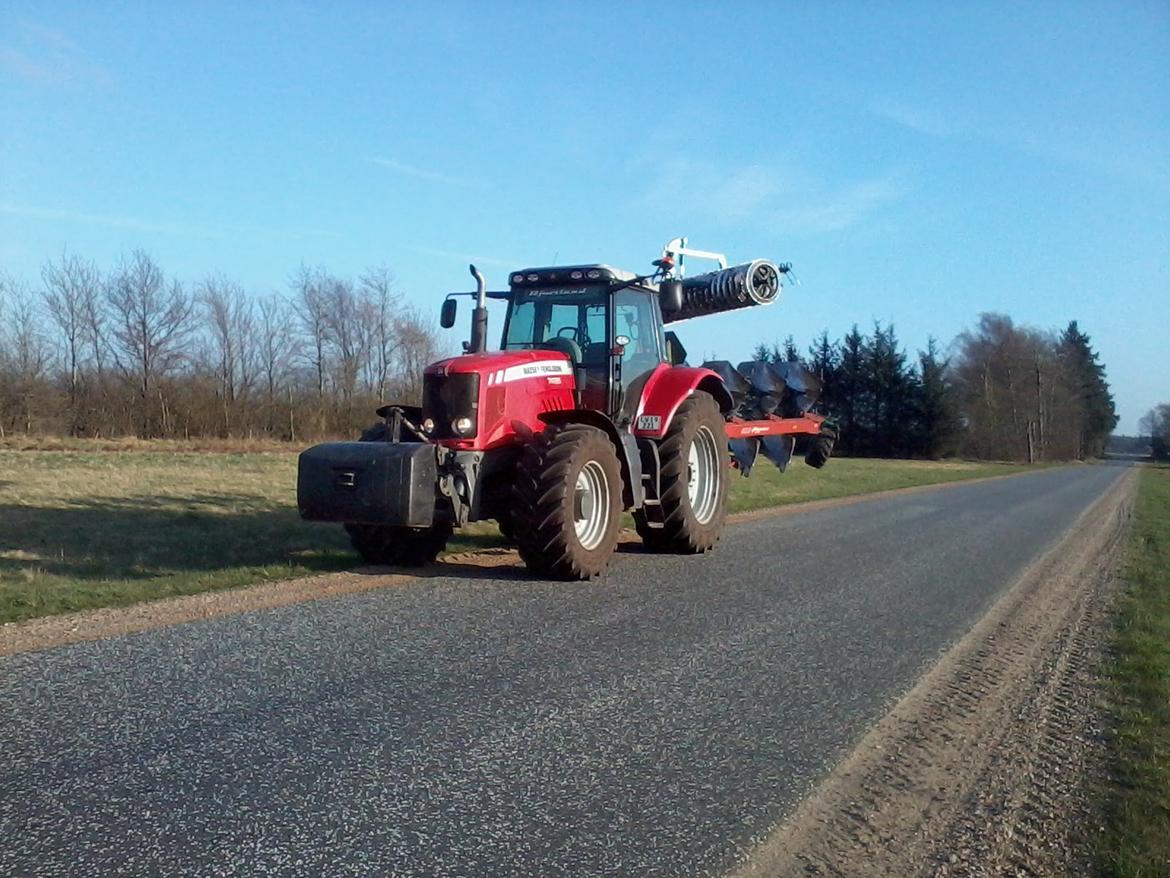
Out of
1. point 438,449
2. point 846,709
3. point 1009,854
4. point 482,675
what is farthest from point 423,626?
point 1009,854

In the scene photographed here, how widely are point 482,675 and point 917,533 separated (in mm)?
9785

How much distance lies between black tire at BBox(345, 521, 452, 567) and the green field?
330 mm

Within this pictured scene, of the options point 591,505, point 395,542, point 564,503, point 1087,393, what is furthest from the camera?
point 1087,393

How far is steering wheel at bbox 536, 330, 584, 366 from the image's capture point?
9781 mm

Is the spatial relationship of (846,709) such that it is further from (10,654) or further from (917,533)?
(917,533)

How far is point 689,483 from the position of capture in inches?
424

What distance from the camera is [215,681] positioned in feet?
16.3

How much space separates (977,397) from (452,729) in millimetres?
74618

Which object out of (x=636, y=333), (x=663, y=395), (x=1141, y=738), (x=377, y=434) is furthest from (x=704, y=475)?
(x=1141, y=738)

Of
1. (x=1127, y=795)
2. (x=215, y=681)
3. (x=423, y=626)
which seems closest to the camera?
(x=1127, y=795)

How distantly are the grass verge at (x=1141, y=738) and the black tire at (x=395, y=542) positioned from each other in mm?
5263

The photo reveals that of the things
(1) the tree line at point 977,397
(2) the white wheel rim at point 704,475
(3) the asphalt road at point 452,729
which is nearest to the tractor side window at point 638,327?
(2) the white wheel rim at point 704,475

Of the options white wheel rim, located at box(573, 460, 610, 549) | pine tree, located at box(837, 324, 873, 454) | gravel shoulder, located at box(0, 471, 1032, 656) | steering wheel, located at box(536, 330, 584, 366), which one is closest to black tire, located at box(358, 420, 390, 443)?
gravel shoulder, located at box(0, 471, 1032, 656)

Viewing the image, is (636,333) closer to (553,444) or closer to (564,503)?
(553,444)
